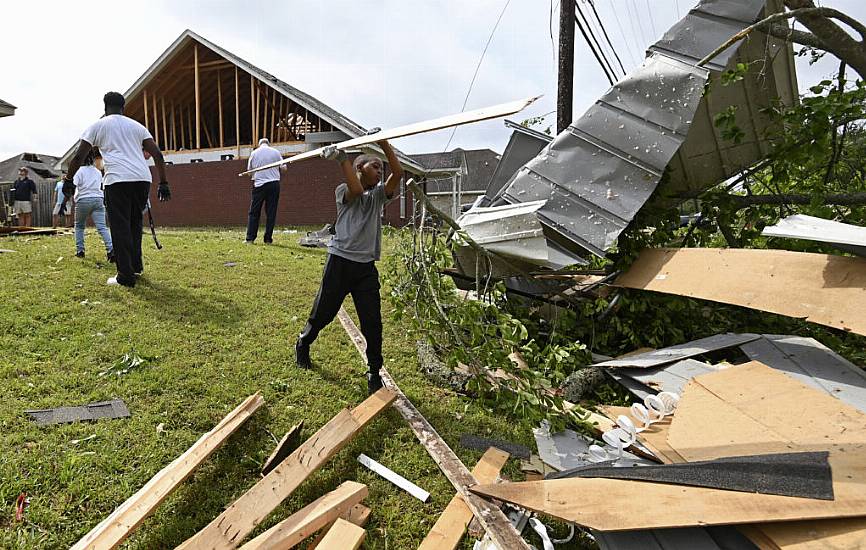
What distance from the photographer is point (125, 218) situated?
5082 millimetres

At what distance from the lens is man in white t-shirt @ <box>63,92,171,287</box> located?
4.98 meters

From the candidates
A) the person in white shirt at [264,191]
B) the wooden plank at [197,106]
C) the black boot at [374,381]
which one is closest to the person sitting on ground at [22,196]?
the wooden plank at [197,106]

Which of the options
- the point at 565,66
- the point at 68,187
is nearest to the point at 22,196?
the point at 68,187

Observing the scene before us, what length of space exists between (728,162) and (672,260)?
4.90 feet

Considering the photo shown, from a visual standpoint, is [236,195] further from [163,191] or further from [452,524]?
[452,524]

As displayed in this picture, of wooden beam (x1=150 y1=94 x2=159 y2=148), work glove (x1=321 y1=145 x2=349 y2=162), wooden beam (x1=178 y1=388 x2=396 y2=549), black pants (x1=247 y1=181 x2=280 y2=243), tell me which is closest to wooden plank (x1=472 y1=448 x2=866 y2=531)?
wooden beam (x1=178 y1=388 x2=396 y2=549)

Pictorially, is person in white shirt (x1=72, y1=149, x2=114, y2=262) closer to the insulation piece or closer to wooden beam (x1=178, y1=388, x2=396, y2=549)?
wooden beam (x1=178, y1=388, x2=396, y2=549)

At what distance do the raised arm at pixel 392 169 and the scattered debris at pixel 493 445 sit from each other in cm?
180

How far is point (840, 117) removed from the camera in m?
4.05

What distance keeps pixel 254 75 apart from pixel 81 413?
51.5ft

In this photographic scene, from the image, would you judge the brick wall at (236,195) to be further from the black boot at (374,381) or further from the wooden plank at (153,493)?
the wooden plank at (153,493)

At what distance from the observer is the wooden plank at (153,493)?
2.05 meters

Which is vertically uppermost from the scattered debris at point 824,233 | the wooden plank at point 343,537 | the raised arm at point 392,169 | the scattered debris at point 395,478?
the raised arm at point 392,169

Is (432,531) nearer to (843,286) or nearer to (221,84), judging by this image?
(843,286)
